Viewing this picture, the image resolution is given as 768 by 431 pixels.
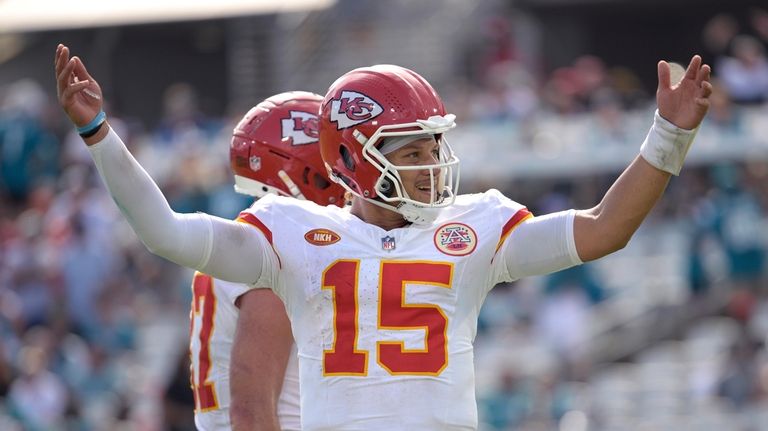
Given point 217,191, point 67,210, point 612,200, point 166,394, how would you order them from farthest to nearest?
1. point 67,210
2. point 217,191
3. point 166,394
4. point 612,200

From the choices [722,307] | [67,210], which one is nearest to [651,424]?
[722,307]

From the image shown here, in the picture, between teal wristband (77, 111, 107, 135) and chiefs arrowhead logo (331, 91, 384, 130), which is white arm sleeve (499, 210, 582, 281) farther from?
teal wristband (77, 111, 107, 135)

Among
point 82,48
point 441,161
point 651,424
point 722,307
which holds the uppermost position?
point 82,48

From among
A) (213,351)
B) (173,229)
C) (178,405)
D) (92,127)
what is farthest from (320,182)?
(178,405)

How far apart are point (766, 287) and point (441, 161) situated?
8.16 m

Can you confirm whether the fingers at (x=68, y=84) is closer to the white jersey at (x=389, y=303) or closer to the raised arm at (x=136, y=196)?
the raised arm at (x=136, y=196)

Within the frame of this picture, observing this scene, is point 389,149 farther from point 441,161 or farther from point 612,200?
point 612,200

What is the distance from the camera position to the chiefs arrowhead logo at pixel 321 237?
387 cm

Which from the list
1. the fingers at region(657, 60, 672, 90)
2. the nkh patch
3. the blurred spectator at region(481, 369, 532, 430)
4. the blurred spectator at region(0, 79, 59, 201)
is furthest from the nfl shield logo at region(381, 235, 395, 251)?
the blurred spectator at region(0, 79, 59, 201)

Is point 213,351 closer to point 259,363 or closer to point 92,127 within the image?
point 259,363

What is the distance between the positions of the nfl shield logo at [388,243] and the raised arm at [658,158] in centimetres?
51

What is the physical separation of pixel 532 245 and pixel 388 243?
375mm

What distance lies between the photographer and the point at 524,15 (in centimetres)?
1764

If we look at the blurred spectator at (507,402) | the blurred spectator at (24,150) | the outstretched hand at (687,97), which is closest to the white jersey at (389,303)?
the outstretched hand at (687,97)
